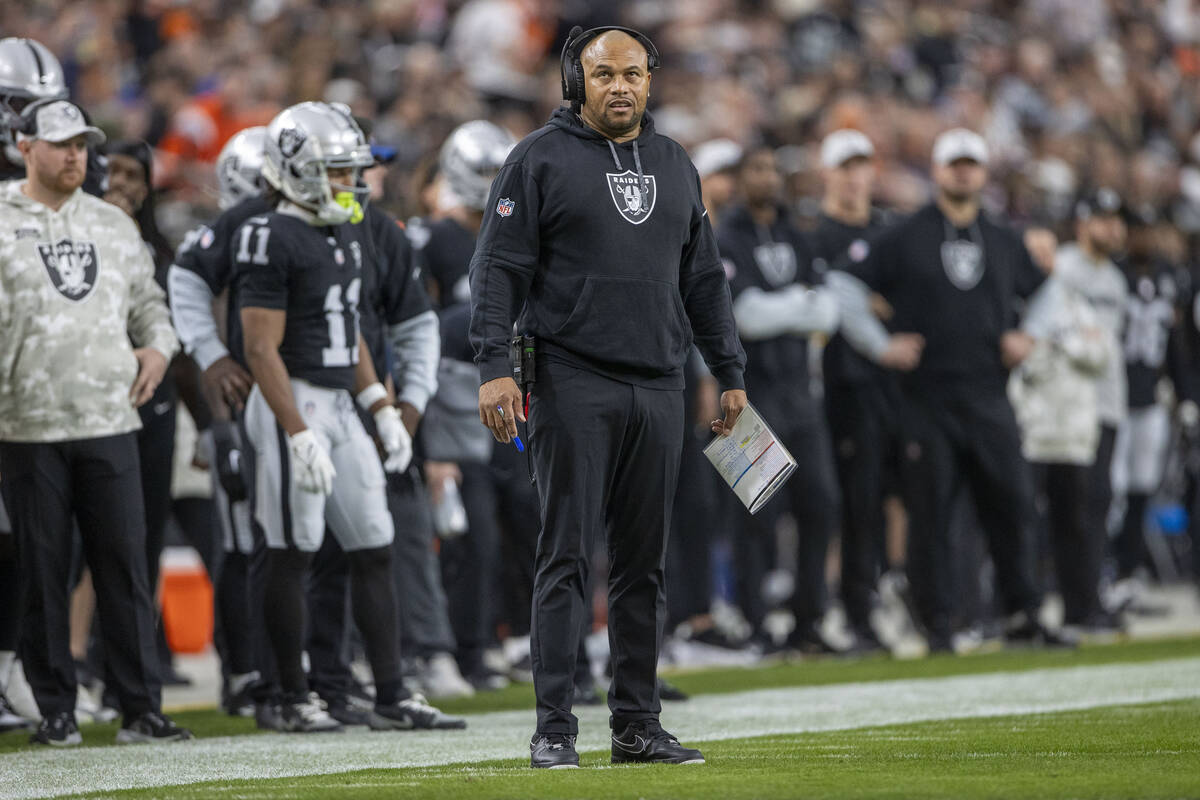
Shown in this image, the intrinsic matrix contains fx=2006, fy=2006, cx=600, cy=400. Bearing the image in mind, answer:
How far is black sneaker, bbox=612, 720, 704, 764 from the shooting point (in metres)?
6.08

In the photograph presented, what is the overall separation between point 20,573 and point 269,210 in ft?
5.69

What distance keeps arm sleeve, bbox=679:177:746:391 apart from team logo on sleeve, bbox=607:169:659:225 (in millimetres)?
266

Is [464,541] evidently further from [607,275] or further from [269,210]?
[607,275]

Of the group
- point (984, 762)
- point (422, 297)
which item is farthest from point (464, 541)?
point (984, 762)

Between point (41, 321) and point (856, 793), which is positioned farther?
point (41, 321)

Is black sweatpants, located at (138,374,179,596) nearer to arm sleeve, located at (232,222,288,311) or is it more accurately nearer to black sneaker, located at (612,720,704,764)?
arm sleeve, located at (232,222,288,311)

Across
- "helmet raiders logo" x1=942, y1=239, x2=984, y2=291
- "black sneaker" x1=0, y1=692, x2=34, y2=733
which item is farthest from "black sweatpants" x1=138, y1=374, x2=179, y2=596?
"helmet raiders logo" x1=942, y1=239, x2=984, y2=291

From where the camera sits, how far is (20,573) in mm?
7617

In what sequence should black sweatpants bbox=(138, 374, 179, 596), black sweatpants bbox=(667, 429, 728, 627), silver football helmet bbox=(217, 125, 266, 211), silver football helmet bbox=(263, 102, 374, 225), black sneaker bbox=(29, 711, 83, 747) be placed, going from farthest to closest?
1. black sweatpants bbox=(667, 429, 728, 627)
2. silver football helmet bbox=(217, 125, 266, 211)
3. black sweatpants bbox=(138, 374, 179, 596)
4. silver football helmet bbox=(263, 102, 374, 225)
5. black sneaker bbox=(29, 711, 83, 747)

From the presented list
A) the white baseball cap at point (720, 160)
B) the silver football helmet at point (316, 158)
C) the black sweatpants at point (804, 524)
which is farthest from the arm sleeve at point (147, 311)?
the white baseball cap at point (720, 160)

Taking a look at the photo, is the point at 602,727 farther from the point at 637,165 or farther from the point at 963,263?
the point at 963,263

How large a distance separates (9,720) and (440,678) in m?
2.15

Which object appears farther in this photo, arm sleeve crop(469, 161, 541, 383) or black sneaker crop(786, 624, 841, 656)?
black sneaker crop(786, 624, 841, 656)

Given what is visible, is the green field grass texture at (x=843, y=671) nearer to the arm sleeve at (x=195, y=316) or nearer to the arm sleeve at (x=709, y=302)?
the arm sleeve at (x=195, y=316)
